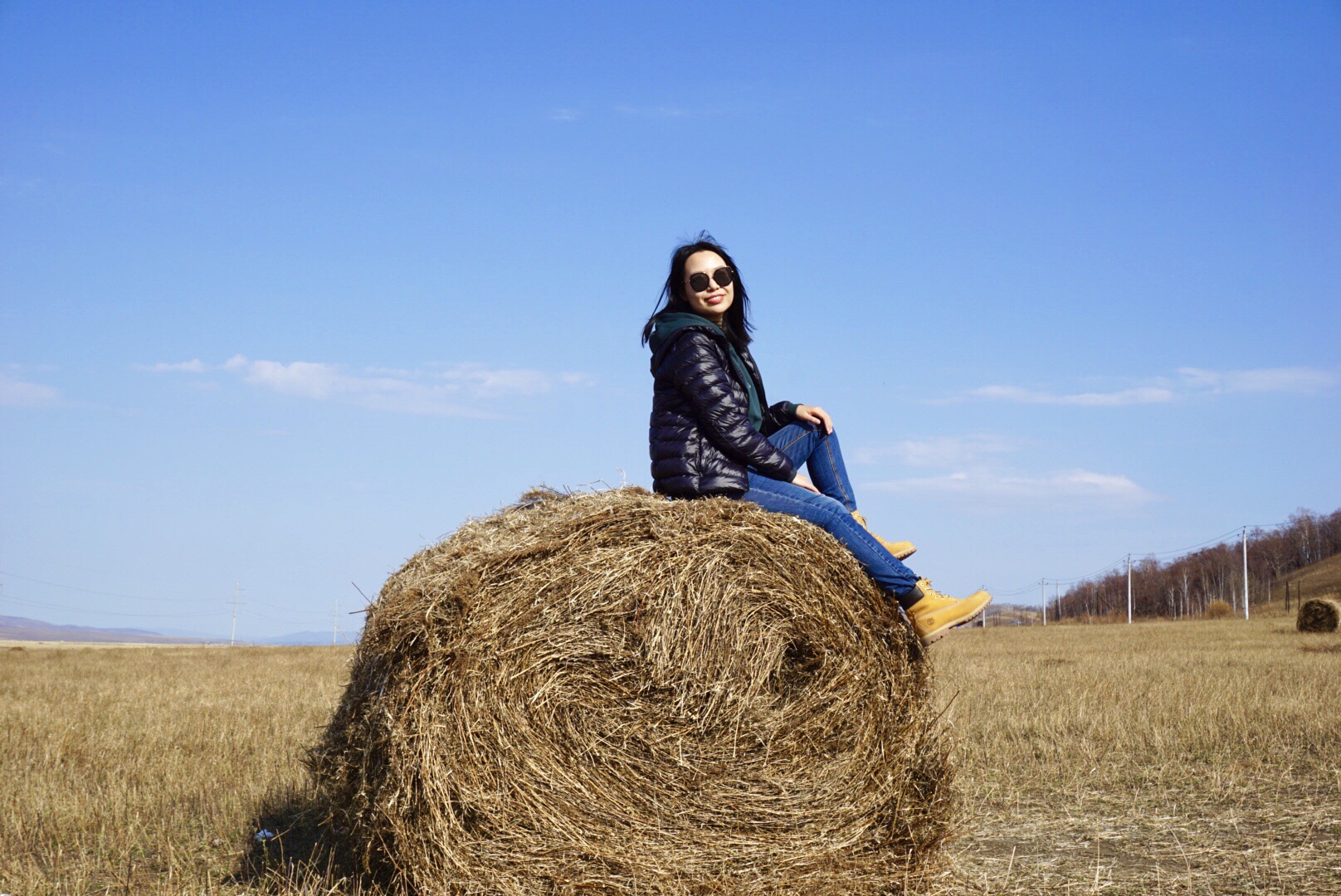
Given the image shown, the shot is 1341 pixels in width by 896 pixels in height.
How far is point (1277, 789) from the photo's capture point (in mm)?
6023

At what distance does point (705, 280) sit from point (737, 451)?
103 cm

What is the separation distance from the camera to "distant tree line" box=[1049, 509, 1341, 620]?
76.7m

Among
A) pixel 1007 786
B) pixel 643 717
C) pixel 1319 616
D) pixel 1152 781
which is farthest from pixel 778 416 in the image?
pixel 1319 616

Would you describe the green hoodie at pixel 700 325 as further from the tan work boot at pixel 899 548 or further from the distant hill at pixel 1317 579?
the distant hill at pixel 1317 579

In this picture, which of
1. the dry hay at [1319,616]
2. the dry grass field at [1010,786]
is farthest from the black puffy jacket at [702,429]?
the dry hay at [1319,616]

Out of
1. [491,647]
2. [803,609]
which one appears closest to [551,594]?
[491,647]

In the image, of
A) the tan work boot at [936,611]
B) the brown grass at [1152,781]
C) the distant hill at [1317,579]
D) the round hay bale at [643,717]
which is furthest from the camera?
the distant hill at [1317,579]

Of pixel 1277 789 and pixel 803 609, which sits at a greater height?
pixel 803 609

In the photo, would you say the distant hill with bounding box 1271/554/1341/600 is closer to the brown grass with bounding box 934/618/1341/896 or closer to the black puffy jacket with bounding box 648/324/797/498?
the brown grass with bounding box 934/618/1341/896

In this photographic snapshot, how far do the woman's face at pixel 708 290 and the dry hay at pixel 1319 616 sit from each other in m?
23.0

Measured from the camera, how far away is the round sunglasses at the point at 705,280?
530cm

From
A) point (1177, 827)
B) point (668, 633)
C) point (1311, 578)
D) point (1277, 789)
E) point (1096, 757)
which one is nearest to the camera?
point (668, 633)

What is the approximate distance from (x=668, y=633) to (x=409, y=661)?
1.06 metres

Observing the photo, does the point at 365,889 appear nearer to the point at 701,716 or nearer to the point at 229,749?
the point at 701,716
